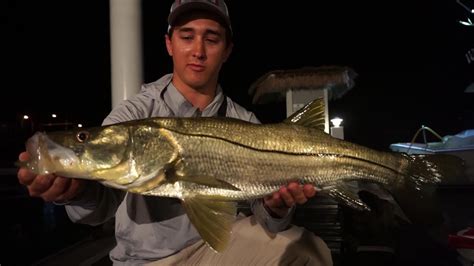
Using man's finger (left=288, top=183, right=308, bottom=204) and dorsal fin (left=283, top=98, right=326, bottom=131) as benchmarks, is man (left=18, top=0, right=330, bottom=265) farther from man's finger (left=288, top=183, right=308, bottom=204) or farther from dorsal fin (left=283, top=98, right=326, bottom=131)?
dorsal fin (left=283, top=98, right=326, bottom=131)

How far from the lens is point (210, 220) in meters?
2.53

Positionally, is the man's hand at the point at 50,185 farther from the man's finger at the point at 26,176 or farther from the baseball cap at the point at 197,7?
the baseball cap at the point at 197,7

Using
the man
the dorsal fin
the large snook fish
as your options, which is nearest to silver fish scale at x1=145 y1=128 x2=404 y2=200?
the large snook fish

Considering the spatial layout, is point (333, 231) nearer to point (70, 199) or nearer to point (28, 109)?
point (70, 199)

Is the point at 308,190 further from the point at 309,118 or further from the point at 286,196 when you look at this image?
the point at 309,118

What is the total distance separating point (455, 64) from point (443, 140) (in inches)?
2822

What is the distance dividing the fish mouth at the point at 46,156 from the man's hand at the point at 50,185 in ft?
0.15

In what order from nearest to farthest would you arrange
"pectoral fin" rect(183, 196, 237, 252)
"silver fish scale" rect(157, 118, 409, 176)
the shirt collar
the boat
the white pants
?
1. "pectoral fin" rect(183, 196, 237, 252)
2. "silver fish scale" rect(157, 118, 409, 176)
3. the white pants
4. the shirt collar
5. the boat

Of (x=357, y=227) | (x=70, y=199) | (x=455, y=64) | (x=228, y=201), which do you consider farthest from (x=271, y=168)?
(x=455, y=64)

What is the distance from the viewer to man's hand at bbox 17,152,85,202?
2219 mm

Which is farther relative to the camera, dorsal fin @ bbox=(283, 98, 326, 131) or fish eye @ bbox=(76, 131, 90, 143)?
dorsal fin @ bbox=(283, 98, 326, 131)

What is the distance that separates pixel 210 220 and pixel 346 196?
1073 mm

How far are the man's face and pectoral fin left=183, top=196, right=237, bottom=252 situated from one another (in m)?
1.20

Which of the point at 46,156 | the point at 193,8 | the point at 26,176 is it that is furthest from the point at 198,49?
the point at 26,176
